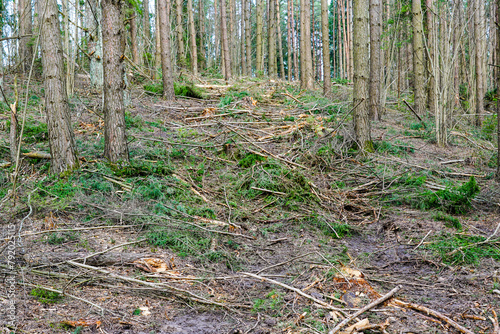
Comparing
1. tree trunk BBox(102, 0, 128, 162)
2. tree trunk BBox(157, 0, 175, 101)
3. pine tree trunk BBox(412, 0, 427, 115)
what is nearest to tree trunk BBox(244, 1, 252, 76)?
tree trunk BBox(157, 0, 175, 101)

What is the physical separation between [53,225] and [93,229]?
46cm

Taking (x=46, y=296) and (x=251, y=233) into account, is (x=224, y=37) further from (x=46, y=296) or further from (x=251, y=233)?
(x=46, y=296)

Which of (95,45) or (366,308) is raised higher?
(95,45)

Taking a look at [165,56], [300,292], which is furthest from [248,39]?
[300,292]

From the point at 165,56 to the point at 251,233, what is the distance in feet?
26.7

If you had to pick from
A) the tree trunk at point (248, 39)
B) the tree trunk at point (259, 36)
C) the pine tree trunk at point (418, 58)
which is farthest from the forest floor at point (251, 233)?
the tree trunk at point (248, 39)

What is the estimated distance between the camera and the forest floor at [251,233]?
3.03m

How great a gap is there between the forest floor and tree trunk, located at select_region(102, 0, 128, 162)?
384 millimetres

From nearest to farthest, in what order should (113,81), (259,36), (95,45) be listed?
(113,81)
(95,45)
(259,36)

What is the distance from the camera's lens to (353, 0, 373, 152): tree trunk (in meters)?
7.79

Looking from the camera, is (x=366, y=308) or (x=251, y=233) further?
(x=251, y=233)

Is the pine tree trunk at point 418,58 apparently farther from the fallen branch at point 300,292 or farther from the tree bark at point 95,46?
the fallen branch at point 300,292

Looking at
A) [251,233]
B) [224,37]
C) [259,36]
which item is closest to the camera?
[251,233]

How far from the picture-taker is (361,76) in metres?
7.78
